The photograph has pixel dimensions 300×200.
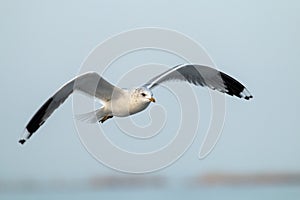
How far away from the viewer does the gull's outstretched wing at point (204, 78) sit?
6.64 metres

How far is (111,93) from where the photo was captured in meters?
6.62

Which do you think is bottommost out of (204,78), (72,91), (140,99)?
(140,99)

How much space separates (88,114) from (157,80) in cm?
56

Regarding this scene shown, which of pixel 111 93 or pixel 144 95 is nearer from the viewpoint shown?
pixel 144 95

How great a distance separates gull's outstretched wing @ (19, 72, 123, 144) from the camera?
6426mm

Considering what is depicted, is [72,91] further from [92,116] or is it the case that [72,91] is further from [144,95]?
[144,95]

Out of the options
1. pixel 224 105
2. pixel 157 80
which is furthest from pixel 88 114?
pixel 224 105

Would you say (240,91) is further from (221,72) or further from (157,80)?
(157,80)

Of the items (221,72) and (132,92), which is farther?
(221,72)

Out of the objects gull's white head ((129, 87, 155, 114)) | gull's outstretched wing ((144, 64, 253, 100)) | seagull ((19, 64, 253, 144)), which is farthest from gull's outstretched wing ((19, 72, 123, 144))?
gull's outstretched wing ((144, 64, 253, 100))

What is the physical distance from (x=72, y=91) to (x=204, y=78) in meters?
1.06

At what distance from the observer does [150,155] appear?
7.21 meters

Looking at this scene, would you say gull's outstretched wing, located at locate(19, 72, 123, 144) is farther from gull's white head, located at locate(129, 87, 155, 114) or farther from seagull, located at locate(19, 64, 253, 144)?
gull's white head, located at locate(129, 87, 155, 114)

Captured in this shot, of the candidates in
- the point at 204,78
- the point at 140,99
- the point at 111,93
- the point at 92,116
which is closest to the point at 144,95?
the point at 140,99
